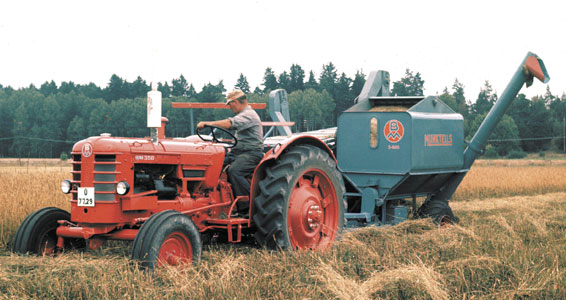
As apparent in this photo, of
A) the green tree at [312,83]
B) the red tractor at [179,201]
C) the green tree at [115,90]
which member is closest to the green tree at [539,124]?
the green tree at [312,83]

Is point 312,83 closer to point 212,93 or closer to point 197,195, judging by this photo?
point 212,93

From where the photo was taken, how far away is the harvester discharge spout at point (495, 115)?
9.37 metres

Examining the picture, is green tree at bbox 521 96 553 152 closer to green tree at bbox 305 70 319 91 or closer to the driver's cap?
green tree at bbox 305 70 319 91

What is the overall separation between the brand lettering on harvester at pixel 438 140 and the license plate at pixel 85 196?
5.56 meters

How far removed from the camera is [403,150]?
8609 mm

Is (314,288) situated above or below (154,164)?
below

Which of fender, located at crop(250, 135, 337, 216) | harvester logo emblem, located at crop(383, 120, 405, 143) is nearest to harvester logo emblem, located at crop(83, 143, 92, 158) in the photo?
fender, located at crop(250, 135, 337, 216)

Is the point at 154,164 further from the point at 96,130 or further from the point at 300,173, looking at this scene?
the point at 96,130

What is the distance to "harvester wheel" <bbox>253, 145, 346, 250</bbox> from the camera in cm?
567

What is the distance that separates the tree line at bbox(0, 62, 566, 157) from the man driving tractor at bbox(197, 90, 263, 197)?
54044 millimetres

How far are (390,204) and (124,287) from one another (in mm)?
5811

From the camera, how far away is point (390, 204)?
9148 millimetres

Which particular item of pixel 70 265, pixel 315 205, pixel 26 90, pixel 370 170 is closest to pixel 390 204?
pixel 370 170

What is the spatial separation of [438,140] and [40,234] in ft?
20.3
